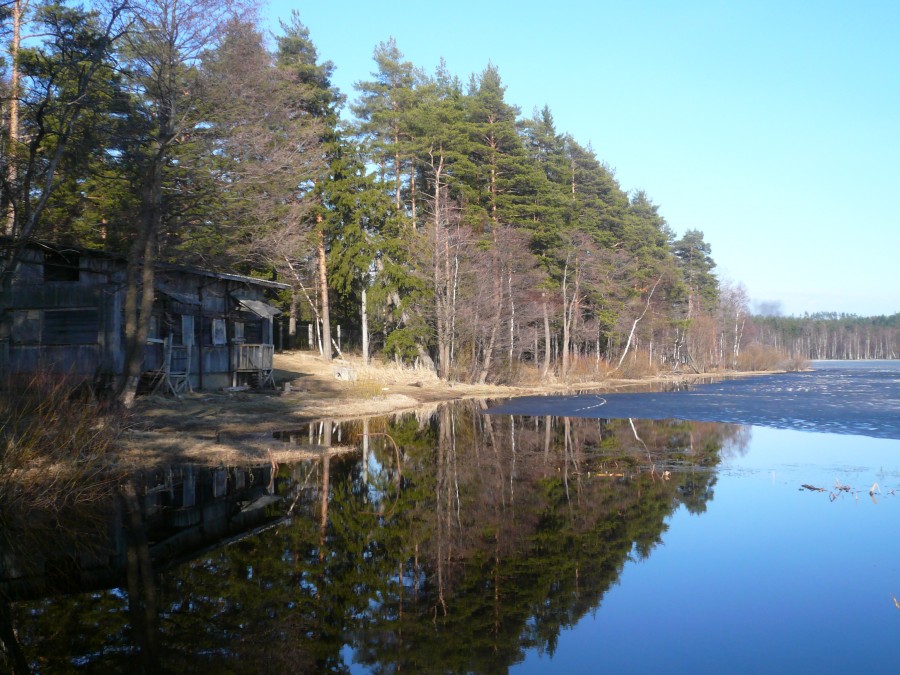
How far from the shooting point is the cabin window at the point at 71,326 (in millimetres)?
21375

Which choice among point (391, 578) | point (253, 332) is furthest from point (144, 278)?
point (253, 332)

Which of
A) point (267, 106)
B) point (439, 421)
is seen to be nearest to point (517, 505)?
point (439, 421)

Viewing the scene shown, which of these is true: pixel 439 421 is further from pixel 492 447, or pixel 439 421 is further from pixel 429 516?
Answer: pixel 429 516

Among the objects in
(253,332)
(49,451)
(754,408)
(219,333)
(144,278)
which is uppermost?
(144,278)

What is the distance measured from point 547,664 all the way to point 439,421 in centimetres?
1817

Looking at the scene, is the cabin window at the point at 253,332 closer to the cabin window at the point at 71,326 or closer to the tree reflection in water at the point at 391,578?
the cabin window at the point at 71,326

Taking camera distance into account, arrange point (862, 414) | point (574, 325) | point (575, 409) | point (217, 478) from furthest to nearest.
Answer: point (574, 325), point (575, 409), point (862, 414), point (217, 478)

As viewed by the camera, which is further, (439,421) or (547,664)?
(439,421)

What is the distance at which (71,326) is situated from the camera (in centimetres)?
2145

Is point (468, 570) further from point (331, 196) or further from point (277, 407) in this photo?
point (331, 196)

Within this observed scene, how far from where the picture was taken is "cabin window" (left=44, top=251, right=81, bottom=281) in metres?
20.9

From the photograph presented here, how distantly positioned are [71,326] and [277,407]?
21.2 feet

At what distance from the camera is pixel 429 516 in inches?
394

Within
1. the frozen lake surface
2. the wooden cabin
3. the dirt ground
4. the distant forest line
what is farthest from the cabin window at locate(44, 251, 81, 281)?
the distant forest line
